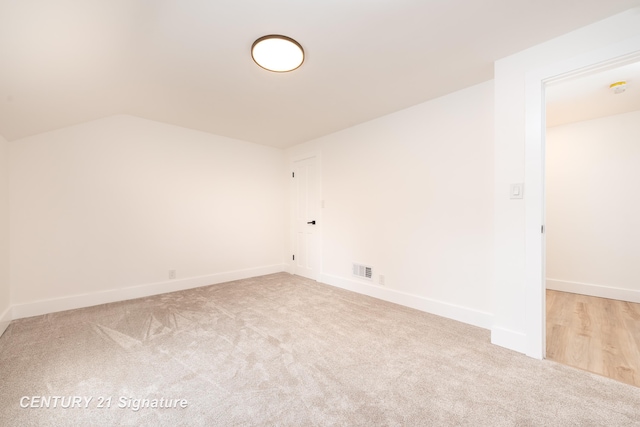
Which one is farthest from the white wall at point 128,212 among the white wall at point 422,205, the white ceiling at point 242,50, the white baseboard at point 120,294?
the white wall at point 422,205

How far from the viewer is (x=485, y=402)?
1.48m

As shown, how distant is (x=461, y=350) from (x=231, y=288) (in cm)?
308

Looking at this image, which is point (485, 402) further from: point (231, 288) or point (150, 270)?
point (150, 270)

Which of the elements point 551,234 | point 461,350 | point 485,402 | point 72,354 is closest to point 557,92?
point 551,234

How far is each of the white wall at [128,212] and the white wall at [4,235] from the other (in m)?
0.07

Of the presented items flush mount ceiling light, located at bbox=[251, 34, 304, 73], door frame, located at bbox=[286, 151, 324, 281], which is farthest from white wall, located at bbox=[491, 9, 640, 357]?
door frame, located at bbox=[286, 151, 324, 281]

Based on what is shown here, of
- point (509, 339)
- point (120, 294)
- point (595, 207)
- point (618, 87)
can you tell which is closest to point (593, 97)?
point (618, 87)

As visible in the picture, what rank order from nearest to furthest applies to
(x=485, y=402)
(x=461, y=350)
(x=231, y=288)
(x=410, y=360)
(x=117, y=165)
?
(x=485, y=402)
(x=410, y=360)
(x=461, y=350)
(x=117, y=165)
(x=231, y=288)

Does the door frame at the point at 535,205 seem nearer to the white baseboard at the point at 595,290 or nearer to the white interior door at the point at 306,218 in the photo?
the white baseboard at the point at 595,290

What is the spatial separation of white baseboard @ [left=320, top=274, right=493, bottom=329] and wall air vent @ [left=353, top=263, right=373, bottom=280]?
4.3 inches

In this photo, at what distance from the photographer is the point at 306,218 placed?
14.9 ft

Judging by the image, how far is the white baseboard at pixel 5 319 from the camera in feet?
7.96

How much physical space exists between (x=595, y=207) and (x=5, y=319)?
23.7 feet

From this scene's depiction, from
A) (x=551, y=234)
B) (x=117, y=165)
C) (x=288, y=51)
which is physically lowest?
(x=551, y=234)
